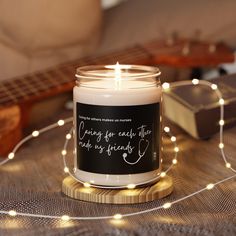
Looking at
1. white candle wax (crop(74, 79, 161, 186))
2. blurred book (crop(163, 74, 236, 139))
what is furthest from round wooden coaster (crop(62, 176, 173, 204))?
blurred book (crop(163, 74, 236, 139))

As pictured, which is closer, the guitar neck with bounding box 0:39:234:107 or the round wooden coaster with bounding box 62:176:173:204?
the round wooden coaster with bounding box 62:176:173:204

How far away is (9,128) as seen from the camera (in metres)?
0.88

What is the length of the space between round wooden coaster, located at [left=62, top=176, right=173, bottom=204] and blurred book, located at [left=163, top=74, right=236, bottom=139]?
0.74 ft

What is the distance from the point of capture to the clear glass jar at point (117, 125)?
60cm

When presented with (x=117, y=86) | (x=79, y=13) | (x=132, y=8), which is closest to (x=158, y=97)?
(x=117, y=86)

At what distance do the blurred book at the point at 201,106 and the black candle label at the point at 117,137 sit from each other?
0.23 m

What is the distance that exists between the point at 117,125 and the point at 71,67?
48 centimetres

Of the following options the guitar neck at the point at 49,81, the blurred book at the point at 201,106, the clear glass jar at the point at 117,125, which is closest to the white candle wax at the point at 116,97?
the clear glass jar at the point at 117,125

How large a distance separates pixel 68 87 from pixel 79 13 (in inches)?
7.6

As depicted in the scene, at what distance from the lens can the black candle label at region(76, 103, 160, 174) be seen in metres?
0.60

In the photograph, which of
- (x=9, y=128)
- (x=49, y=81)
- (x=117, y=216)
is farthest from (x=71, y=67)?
(x=117, y=216)

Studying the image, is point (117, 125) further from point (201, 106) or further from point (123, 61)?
point (123, 61)

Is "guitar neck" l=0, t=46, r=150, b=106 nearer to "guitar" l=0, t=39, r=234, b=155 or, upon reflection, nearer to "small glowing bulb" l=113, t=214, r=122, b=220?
"guitar" l=0, t=39, r=234, b=155

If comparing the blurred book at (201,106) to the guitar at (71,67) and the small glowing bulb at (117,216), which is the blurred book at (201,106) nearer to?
the guitar at (71,67)
